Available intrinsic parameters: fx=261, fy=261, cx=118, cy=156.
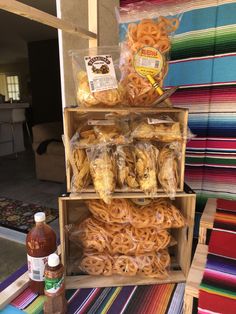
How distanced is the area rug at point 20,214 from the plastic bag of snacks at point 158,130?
1598 millimetres

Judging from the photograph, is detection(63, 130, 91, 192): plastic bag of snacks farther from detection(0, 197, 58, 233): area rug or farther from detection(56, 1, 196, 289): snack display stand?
detection(0, 197, 58, 233): area rug

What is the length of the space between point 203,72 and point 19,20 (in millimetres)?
3811

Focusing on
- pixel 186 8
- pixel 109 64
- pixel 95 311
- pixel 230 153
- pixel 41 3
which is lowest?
pixel 95 311

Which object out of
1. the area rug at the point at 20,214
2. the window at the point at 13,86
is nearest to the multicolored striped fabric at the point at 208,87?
the area rug at the point at 20,214

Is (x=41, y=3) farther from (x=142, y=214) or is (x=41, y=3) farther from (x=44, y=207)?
(x=142, y=214)

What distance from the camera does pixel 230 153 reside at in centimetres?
105

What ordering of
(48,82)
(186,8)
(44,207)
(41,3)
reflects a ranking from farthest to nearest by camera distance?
(48,82) < (41,3) < (44,207) < (186,8)

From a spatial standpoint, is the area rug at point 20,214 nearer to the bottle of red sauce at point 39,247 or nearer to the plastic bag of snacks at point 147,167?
the bottle of red sauce at point 39,247

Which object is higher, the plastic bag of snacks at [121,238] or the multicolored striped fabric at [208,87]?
the multicolored striped fabric at [208,87]

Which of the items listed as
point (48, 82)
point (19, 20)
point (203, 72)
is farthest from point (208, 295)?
point (48, 82)

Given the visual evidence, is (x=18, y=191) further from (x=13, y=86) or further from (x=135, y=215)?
(x=13, y=86)

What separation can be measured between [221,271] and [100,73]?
619mm

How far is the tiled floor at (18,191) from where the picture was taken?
1.76m

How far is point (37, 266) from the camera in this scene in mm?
745
